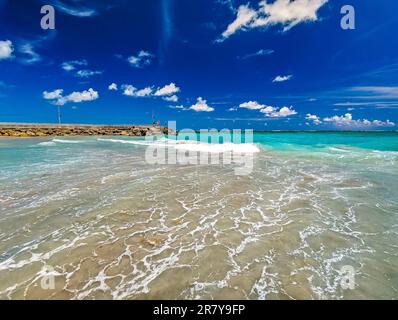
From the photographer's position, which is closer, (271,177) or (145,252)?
(145,252)

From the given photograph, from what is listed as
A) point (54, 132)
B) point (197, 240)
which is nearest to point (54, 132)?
point (54, 132)

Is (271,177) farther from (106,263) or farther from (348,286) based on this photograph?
(106,263)

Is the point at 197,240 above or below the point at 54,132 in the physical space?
below

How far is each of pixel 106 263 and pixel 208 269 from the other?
2.27m

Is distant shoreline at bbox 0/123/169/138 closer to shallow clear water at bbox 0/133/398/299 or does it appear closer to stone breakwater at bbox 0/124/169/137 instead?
stone breakwater at bbox 0/124/169/137

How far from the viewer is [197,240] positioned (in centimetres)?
645

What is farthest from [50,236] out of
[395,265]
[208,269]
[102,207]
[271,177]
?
[271,177]

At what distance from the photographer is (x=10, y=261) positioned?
544cm

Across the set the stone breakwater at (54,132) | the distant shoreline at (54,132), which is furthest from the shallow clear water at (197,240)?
the stone breakwater at (54,132)

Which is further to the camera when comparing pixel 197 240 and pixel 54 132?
pixel 54 132

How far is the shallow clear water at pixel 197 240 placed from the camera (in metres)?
4.62

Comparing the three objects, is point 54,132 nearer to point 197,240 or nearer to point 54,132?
point 54,132
